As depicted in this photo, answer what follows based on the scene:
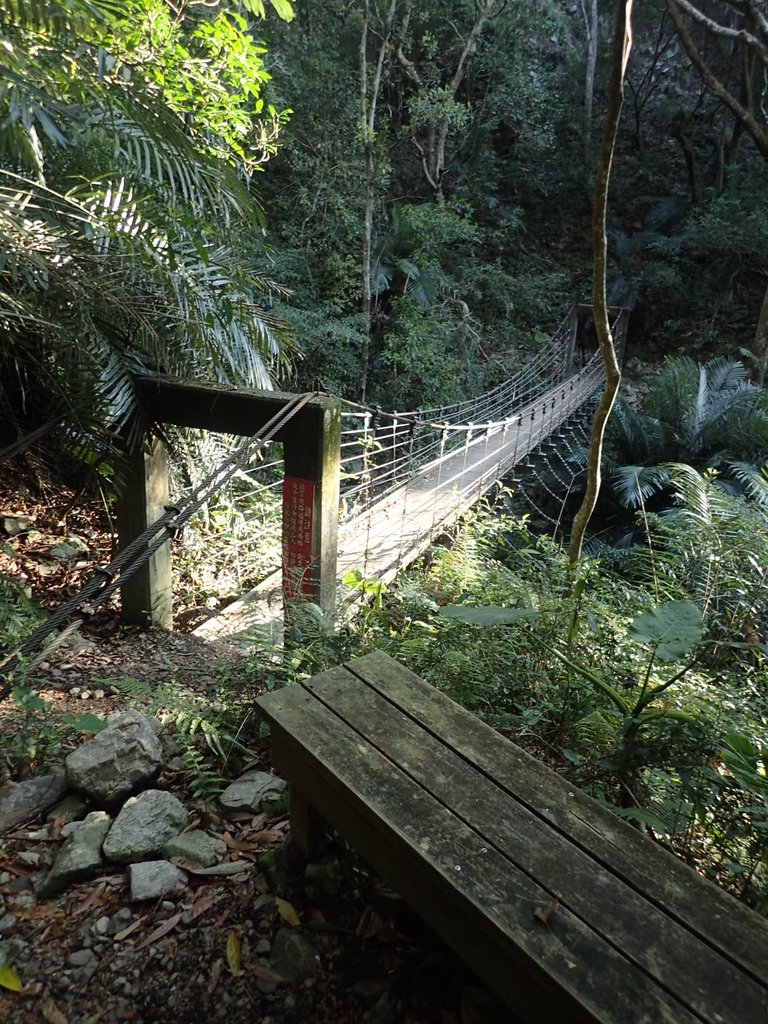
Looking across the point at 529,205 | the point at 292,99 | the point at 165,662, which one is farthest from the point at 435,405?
the point at 165,662

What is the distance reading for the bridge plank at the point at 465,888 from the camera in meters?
0.72

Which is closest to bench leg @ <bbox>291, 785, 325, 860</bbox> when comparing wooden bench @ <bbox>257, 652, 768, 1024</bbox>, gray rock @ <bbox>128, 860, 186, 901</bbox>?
wooden bench @ <bbox>257, 652, 768, 1024</bbox>

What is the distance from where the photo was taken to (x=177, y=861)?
126cm

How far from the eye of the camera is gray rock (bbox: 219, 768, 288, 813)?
4.74 ft

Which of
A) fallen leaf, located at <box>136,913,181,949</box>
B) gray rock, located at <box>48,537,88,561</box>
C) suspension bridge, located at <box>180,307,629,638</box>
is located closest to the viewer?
fallen leaf, located at <box>136,913,181,949</box>

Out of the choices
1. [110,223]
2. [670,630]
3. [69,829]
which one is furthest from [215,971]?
[110,223]

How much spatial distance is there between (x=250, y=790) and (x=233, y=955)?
1.39ft

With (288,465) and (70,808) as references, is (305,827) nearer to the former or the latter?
(70,808)

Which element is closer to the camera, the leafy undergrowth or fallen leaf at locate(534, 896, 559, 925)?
fallen leaf at locate(534, 896, 559, 925)

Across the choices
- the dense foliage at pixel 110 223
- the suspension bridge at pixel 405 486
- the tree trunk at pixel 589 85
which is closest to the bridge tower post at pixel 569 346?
the suspension bridge at pixel 405 486

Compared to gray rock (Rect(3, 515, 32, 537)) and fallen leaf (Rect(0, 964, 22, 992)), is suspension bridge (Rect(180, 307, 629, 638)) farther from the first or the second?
fallen leaf (Rect(0, 964, 22, 992))

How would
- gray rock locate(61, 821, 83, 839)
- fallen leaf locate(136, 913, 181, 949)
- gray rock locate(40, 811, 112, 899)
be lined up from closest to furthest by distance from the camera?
fallen leaf locate(136, 913, 181, 949) → gray rock locate(40, 811, 112, 899) → gray rock locate(61, 821, 83, 839)

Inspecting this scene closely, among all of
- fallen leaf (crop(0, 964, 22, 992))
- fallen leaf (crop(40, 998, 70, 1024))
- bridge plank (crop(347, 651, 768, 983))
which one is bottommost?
fallen leaf (crop(40, 998, 70, 1024))

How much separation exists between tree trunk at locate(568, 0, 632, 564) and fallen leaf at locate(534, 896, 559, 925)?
1654 millimetres
